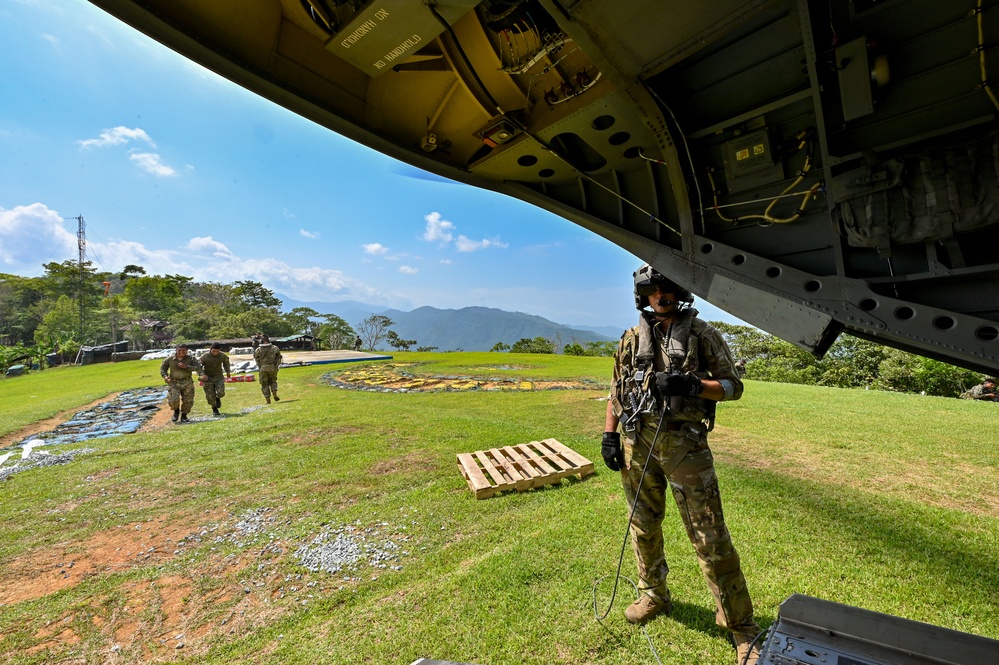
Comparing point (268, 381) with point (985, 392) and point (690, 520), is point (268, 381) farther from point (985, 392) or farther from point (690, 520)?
point (985, 392)

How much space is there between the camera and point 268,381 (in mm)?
12000

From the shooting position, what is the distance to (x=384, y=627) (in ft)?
8.42

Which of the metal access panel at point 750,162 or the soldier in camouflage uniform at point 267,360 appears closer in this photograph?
the metal access panel at point 750,162

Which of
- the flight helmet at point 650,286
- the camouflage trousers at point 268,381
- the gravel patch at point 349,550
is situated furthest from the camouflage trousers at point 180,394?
the flight helmet at point 650,286

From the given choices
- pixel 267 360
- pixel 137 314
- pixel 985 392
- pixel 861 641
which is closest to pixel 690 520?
pixel 861 641

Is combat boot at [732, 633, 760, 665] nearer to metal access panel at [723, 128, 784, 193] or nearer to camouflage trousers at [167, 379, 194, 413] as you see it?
metal access panel at [723, 128, 784, 193]

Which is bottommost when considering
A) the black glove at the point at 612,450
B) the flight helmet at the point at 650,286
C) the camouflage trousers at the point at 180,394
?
the camouflage trousers at the point at 180,394

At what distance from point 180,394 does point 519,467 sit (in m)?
9.56

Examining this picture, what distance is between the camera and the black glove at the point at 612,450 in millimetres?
2686

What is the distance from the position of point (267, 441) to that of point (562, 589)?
6.32m

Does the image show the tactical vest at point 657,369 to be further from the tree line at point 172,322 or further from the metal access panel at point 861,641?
the tree line at point 172,322

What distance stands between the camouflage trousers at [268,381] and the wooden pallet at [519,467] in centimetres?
926

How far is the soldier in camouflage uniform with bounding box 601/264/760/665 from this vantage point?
2.28 meters

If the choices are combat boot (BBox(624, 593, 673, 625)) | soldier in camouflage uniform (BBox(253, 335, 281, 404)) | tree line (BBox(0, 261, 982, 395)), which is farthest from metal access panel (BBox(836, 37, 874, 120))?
tree line (BBox(0, 261, 982, 395))
